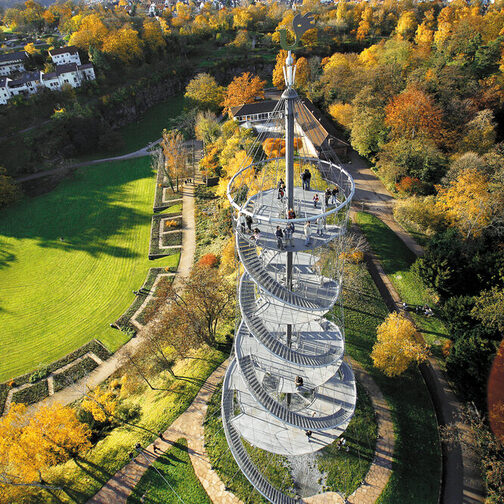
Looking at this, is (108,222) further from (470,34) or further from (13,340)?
(470,34)

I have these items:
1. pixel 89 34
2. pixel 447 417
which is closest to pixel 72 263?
pixel 447 417

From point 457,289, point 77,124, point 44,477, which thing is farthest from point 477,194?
point 77,124

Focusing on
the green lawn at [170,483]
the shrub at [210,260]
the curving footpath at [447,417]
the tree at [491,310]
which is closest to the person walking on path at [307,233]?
the green lawn at [170,483]

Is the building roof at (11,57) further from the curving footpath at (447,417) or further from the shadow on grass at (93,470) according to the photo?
the shadow on grass at (93,470)

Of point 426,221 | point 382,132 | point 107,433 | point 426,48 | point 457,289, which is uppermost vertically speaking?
point 426,48

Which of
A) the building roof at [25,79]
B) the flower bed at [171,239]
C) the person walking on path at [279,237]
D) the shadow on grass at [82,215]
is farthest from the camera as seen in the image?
the building roof at [25,79]

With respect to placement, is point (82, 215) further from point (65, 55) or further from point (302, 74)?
point (65, 55)
